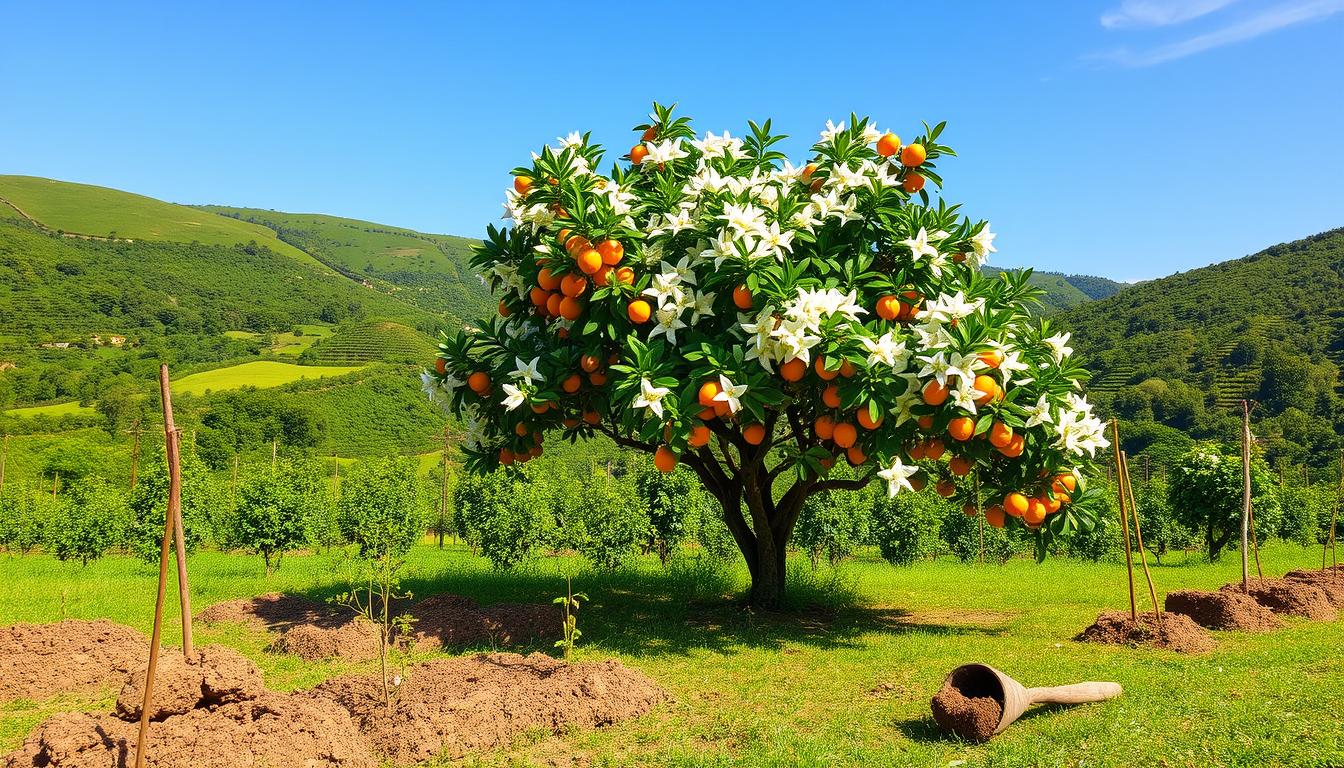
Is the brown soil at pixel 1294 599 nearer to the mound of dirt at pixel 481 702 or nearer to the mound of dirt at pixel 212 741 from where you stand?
the mound of dirt at pixel 481 702

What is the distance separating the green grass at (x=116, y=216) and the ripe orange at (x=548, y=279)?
151 m

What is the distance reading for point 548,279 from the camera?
7449 mm

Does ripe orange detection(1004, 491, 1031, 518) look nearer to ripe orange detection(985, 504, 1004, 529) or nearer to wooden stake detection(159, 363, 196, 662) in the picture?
ripe orange detection(985, 504, 1004, 529)

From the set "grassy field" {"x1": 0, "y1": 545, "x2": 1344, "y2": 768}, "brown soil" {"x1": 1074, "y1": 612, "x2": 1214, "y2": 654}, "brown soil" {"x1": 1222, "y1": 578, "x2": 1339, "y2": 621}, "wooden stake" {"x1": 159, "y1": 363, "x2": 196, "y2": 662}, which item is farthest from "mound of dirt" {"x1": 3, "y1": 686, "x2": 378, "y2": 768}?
"brown soil" {"x1": 1222, "y1": 578, "x2": 1339, "y2": 621}

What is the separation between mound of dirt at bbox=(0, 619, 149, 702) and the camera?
663cm

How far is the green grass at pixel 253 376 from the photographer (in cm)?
7569

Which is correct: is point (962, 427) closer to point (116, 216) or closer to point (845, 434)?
point (845, 434)

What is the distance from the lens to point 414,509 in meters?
25.0

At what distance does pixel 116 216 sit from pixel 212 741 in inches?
6850

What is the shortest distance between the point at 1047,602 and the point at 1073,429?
6.34 metres

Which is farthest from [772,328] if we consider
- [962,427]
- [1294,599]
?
[1294,599]

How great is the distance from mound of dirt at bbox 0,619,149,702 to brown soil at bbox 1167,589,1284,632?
11665 millimetres

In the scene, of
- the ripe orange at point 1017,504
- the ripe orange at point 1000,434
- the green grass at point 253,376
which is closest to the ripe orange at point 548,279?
the ripe orange at point 1000,434

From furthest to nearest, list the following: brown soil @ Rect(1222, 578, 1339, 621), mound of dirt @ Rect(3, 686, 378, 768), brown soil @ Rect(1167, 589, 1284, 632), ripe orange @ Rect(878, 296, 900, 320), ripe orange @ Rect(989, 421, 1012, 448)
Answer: brown soil @ Rect(1222, 578, 1339, 621) → brown soil @ Rect(1167, 589, 1284, 632) → ripe orange @ Rect(878, 296, 900, 320) → ripe orange @ Rect(989, 421, 1012, 448) → mound of dirt @ Rect(3, 686, 378, 768)
